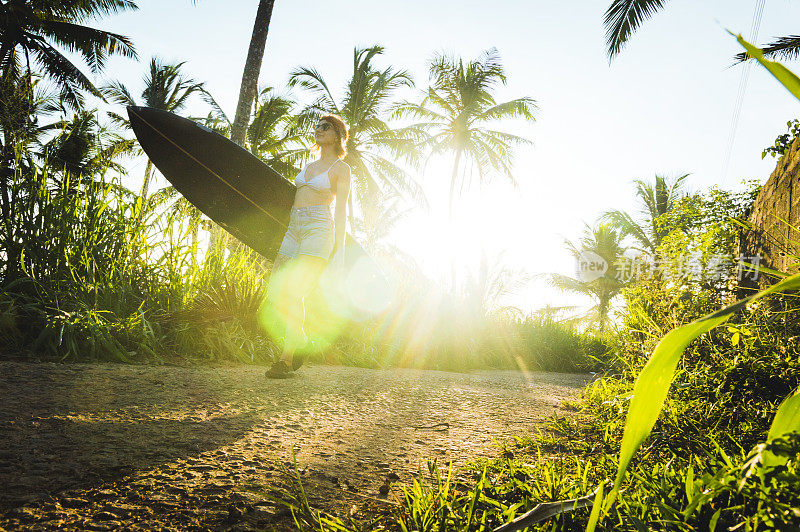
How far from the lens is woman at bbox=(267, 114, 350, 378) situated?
2717 millimetres

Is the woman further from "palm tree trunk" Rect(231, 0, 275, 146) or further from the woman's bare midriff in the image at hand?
"palm tree trunk" Rect(231, 0, 275, 146)

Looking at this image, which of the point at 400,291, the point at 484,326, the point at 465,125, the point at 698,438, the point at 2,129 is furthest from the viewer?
the point at 465,125

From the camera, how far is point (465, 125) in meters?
17.2

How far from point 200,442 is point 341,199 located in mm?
1912

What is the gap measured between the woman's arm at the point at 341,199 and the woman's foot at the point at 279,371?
89 cm

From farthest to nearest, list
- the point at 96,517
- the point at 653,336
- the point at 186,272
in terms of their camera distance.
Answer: the point at 186,272
the point at 653,336
the point at 96,517

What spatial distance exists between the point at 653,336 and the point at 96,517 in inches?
87.4

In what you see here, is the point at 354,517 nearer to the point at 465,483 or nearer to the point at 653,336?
the point at 465,483

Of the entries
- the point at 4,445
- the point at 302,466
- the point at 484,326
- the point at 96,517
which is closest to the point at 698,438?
the point at 302,466

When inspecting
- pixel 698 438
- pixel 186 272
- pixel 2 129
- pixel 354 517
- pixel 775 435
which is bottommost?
pixel 354 517

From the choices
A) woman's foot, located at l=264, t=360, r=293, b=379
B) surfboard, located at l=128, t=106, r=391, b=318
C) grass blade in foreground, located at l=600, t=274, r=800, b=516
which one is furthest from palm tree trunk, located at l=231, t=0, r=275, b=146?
grass blade in foreground, located at l=600, t=274, r=800, b=516

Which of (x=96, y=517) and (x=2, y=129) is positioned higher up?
(x=2, y=129)

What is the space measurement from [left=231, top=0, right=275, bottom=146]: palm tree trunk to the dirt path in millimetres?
5051

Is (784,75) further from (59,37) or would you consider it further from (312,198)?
(59,37)
